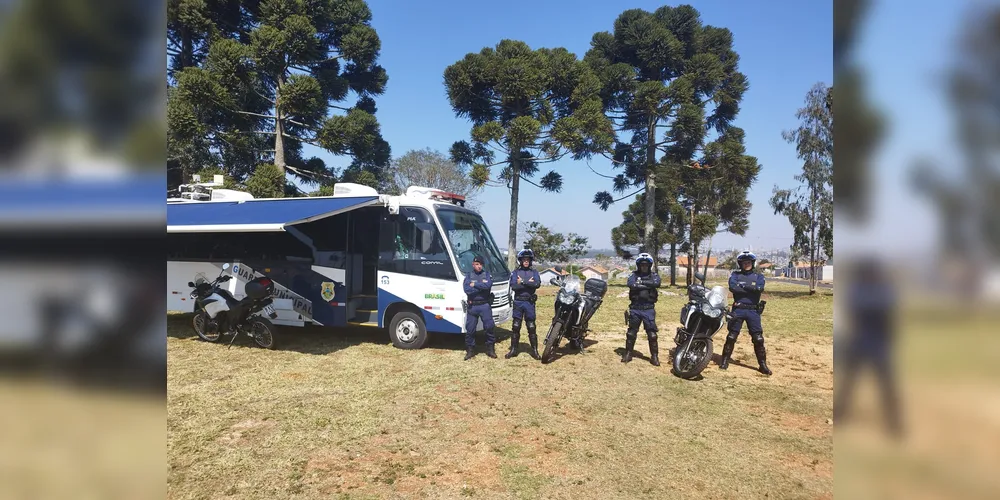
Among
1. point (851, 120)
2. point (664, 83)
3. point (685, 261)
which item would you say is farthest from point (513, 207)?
point (851, 120)

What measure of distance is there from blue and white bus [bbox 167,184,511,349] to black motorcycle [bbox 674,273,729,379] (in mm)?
2801

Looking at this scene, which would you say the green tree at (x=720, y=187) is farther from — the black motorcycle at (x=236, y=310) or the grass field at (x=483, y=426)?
the black motorcycle at (x=236, y=310)

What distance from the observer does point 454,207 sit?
8305 millimetres

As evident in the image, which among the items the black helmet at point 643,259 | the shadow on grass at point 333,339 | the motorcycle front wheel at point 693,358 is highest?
the black helmet at point 643,259

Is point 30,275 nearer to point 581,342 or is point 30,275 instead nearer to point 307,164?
point 581,342

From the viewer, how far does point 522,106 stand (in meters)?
21.1

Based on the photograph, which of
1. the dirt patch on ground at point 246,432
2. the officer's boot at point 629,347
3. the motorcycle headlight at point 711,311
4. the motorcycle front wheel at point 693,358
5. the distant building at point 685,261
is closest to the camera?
the dirt patch on ground at point 246,432

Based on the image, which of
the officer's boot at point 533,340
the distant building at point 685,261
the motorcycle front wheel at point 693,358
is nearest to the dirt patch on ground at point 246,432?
the officer's boot at point 533,340

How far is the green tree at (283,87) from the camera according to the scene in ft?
53.0

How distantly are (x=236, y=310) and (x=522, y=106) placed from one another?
15.8m

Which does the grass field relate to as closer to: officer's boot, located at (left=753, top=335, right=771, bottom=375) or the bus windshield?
officer's boot, located at (left=753, top=335, right=771, bottom=375)

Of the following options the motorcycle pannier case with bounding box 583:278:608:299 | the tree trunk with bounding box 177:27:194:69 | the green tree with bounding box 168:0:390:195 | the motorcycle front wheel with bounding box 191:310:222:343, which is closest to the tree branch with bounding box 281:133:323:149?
the green tree with bounding box 168:0:390:195

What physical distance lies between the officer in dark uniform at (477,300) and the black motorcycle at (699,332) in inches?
106

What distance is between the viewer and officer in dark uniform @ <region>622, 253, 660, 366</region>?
23.6 feet
